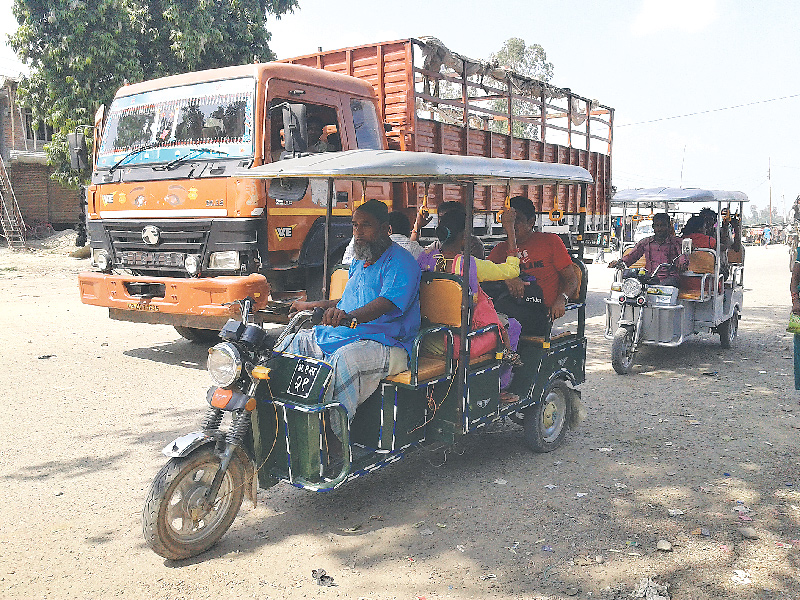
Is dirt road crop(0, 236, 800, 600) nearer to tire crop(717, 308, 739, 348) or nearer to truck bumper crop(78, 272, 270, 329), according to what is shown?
truck bumper crop(78, 272, 270, 329)

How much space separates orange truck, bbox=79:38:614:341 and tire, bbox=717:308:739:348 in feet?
10.6

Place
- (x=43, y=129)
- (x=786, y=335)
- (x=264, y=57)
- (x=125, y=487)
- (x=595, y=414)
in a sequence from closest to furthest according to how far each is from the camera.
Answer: (x=125, y=487)
(x=595, y=414)
(x=786, y=335)
(x=264, y=57)
(x=43, y=129)

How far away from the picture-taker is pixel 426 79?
8.25 m

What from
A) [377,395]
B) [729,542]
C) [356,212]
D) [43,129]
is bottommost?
[729,542]

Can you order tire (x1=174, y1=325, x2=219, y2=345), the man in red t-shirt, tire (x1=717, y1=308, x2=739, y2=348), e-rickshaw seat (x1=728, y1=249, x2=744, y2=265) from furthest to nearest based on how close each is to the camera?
e-rickshaw seat (x1=728, y1=249, x2=744, y2=265) < tire (x1=717, y1=308, x2=739, y2=348) < tire (x1=174, y1=325, x2=219, y2=345) < the man in red t-shirt

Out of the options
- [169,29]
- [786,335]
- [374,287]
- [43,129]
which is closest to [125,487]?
[374,287]

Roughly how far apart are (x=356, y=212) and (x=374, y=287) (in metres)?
0.45

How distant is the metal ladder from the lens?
866 inches

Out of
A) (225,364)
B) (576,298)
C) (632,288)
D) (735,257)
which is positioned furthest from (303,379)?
(735,257)

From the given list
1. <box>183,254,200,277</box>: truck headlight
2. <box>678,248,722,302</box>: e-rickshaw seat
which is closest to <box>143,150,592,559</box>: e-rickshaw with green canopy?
<box>183,254,200,277</box>: truck headlight

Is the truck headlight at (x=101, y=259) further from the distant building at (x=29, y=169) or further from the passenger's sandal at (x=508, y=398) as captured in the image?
the distant building at (x=29, y=169)

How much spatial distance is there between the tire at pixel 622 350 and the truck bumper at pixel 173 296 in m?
3.62

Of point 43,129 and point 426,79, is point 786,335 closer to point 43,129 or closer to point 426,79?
point 426,79

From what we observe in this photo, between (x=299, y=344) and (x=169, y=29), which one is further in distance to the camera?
(x=169, y=29)
